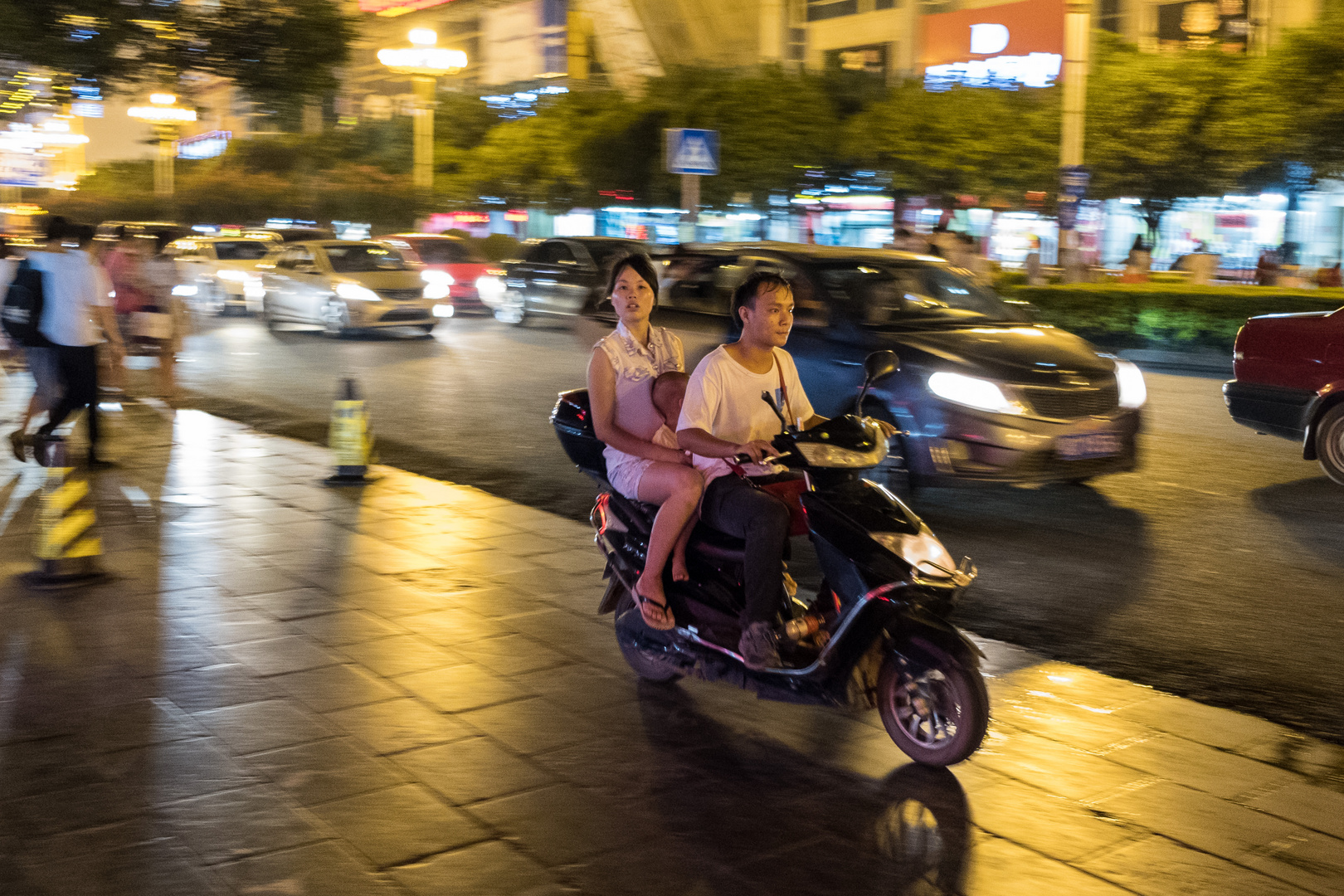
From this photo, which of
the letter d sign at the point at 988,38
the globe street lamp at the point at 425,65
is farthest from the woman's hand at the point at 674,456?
the letter d sign at the point at 988,38

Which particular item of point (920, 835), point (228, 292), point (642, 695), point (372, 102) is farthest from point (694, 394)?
point (372, 102)

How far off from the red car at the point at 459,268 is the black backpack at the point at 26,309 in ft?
56.0

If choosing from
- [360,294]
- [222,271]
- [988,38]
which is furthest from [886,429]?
[988,38]

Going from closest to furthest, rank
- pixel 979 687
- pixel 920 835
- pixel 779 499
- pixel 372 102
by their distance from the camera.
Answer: pixel 920 835 → pixel 979 687 → pixel 779 499 → pixel 372 102

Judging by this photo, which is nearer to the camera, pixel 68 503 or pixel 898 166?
pixel 68 503

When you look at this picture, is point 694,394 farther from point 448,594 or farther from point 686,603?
point 448,594

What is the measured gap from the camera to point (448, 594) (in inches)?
259

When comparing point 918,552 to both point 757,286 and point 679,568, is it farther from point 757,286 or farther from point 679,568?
point 757,286

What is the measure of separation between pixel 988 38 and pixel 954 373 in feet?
108

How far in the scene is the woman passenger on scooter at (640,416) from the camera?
475 cm

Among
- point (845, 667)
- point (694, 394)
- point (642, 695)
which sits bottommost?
point (642, 695)

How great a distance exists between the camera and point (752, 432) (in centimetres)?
468

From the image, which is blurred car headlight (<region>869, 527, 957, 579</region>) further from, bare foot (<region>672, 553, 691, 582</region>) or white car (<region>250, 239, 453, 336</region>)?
white car (<region>250, 239, 453, 336</region>)

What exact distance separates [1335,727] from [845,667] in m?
1.96
